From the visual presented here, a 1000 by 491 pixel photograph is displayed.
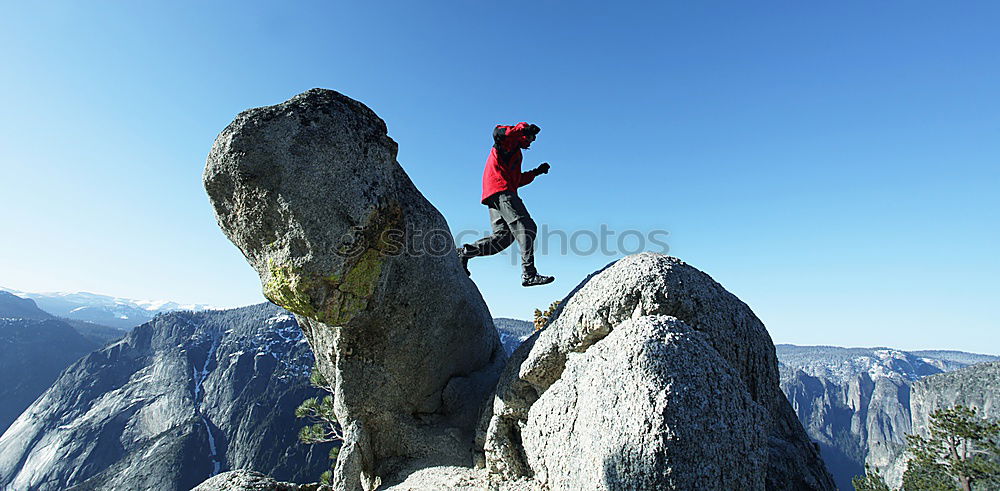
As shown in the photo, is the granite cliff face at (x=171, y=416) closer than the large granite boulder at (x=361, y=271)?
→ No

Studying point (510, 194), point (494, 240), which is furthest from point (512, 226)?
point (494, 240)

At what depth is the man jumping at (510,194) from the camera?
7.94 meters

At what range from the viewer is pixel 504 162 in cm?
831

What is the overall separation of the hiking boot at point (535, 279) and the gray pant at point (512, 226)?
0.18 feet

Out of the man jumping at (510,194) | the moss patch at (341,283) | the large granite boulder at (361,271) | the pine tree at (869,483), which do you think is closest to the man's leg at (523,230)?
the man jumping at (510,194)

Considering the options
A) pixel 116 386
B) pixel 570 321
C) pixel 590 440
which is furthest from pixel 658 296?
pixel 116 386

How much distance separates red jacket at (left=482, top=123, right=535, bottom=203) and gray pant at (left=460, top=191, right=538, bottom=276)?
15 cm

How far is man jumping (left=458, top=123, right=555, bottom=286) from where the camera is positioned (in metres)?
7.94

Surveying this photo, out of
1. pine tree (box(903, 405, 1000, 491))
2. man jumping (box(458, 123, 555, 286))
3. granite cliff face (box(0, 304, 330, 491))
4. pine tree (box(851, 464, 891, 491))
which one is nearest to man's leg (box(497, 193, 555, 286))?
man jumping (box(458, 123, 555, 286))

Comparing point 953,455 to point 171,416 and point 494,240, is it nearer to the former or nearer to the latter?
point 494,240

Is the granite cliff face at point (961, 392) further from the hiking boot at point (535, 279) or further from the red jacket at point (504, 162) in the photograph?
the red jacket at point (504, 162)

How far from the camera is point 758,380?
19.5 feet

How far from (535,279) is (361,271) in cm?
284

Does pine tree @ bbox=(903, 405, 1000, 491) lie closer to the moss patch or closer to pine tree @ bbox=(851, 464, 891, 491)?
pine tree @ bbox=(851, 464, 891, 491)
